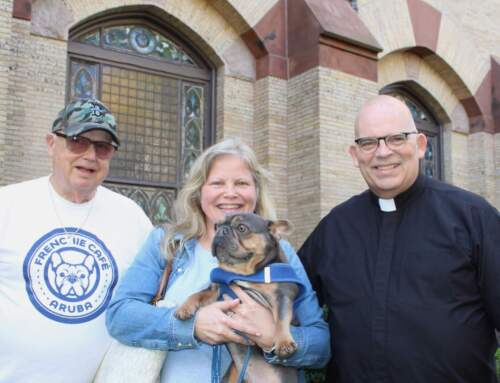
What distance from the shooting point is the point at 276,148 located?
11828 millimetres

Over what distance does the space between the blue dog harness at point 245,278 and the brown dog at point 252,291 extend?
0.02m

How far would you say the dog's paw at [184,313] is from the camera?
288 centimetres

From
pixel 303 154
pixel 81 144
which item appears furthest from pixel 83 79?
pixel 81 144

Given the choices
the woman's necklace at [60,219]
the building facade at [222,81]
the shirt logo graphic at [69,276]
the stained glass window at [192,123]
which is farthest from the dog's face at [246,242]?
the stained glass window at [192,123]

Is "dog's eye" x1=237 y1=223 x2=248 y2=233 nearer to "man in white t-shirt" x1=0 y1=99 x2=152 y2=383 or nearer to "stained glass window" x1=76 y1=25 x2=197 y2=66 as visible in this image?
"man in white t-shirt" x1=0 y1=99 x2=152 y2=383

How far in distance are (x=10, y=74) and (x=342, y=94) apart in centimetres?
593

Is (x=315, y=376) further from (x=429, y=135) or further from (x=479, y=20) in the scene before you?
(x=479, y=20)

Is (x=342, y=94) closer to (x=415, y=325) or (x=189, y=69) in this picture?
(x=189, y=69)

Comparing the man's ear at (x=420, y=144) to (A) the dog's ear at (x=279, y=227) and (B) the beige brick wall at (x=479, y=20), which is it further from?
(B) the beige brick wall at (x=479, y=20)

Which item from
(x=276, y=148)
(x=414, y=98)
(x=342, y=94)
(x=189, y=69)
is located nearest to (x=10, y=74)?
(x=189, y=69)

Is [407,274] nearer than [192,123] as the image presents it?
Yes

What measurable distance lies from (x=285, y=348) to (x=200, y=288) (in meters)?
0.54

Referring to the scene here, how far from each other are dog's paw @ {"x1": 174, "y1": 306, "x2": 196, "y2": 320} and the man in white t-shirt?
625mm

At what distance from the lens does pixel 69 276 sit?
3.28m
